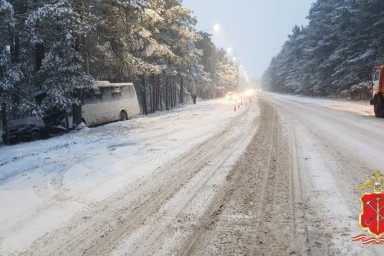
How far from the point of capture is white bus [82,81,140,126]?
20.4 meters

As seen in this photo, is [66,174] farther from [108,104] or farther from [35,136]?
[108,104]

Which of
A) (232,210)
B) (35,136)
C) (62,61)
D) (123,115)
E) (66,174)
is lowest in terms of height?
(35,136)

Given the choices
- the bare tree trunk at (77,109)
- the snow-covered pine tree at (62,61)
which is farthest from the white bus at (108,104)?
the snow-covered pine tree at (62,61)

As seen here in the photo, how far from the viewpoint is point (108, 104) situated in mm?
22188

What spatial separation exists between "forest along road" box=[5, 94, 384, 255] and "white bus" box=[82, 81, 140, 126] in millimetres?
12388

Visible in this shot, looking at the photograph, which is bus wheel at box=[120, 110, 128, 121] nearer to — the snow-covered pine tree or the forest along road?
the snow-covered pine tree

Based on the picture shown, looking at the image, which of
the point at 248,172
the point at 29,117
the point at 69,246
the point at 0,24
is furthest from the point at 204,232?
the point at 29,117

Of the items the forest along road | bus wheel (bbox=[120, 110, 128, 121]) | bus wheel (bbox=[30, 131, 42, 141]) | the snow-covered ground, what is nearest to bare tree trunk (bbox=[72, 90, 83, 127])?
bus wheel (bbox=[30, 131, 42, 141])

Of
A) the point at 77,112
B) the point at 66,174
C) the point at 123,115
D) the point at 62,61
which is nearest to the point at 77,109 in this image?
the point at 77,112

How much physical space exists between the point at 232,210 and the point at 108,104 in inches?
709

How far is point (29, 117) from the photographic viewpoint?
1686 cm

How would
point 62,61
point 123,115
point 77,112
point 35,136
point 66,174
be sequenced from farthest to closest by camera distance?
point 123,115, point 77,112, point 62,61, point 35,136, point 66,174

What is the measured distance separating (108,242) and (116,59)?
632 inches

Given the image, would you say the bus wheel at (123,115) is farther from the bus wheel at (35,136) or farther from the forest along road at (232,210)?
the forest along road at (232,210)
